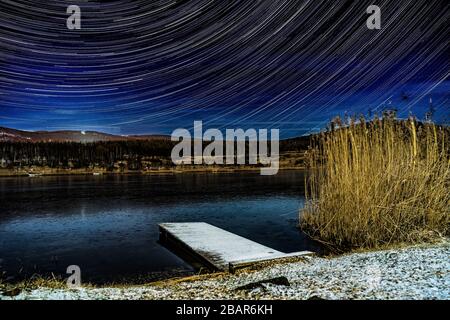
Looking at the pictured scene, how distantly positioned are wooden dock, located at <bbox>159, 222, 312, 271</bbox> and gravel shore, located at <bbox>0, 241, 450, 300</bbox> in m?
0.77

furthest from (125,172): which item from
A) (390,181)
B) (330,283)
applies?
(330,283)

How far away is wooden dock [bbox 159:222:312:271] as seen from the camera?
8.06 metres

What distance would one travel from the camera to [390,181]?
29.4ft

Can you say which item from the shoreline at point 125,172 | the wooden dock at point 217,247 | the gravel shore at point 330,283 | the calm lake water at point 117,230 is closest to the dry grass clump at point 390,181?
the gravel shore at point 330,283

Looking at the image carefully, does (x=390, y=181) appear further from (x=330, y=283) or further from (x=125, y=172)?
(x=125, y=172)

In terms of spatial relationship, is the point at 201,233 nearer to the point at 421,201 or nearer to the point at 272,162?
the point at 421,201

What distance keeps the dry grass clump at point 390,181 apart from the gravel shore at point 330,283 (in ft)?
5.10

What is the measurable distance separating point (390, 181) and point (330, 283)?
4.48 metres

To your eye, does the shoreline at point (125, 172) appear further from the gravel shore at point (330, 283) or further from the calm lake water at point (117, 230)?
the gravel shore at point (330, 283)

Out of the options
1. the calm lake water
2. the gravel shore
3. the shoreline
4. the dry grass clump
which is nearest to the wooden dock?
the calm lake water

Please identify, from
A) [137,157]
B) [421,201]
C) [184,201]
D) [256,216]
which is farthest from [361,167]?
[137,157]

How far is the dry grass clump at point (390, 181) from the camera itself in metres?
8.78

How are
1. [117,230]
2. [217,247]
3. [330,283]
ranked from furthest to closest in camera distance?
[117,230]
[217,247]
[330,283]
